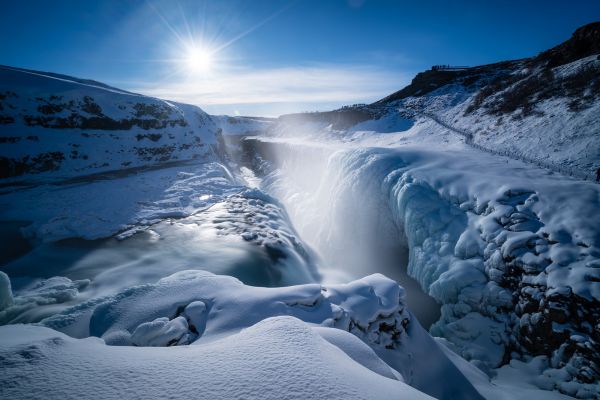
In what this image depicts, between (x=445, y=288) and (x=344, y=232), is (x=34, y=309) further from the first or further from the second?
(x=344, y=232)

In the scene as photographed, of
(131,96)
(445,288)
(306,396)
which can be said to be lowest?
(445,288)

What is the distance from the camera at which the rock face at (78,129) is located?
21.0 meters

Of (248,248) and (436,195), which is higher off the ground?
(436,195)

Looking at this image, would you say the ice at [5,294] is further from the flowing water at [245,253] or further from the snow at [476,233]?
the snow at [476,233]

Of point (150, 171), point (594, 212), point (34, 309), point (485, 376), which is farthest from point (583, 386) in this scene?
point (150, 171)

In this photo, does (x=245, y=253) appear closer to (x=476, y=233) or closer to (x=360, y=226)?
(x=360, y=226)

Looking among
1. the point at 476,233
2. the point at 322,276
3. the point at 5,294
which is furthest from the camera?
the point at 322,276

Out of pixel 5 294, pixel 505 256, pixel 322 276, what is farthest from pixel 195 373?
pixel 322 276

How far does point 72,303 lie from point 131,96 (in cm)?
3108

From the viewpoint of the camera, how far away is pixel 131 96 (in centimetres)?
3142

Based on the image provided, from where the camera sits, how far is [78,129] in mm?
24969

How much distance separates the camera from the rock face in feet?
69.1

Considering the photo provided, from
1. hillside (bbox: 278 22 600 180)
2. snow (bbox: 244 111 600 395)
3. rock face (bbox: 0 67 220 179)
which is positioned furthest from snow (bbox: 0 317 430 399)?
rock face (bbox: 0 67 220 179)

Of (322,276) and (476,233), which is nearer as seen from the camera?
(476,233)
